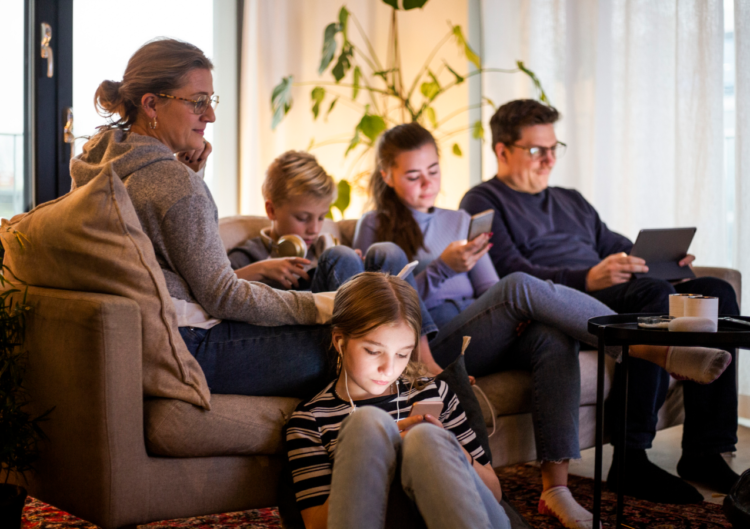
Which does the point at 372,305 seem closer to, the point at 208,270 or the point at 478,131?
the point at 208,270

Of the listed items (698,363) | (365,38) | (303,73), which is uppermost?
(365,38)

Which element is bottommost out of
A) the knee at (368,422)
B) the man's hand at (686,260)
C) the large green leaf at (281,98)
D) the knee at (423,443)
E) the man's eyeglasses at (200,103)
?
the knee at (423,443)

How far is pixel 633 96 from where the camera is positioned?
2980 mm

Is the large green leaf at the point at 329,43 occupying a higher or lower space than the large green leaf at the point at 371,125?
higher

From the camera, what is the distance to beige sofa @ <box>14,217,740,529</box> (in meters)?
1.29

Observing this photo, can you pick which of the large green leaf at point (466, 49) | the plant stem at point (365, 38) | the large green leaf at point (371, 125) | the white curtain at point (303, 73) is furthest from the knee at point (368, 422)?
the plant stem at point (365, 38)

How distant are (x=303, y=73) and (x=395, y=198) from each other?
1.99m

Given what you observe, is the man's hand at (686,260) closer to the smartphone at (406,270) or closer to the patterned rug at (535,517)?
the patterned rug at (535,517)

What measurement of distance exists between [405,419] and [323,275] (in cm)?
52

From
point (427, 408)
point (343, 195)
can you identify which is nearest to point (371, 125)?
point (343, 195)

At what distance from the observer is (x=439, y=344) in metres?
1.85

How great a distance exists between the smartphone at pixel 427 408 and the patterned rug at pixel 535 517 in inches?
20.7

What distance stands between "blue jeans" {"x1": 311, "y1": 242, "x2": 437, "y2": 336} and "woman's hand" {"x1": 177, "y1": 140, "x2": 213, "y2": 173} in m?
0.45

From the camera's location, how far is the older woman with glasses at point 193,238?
1.43 metres
